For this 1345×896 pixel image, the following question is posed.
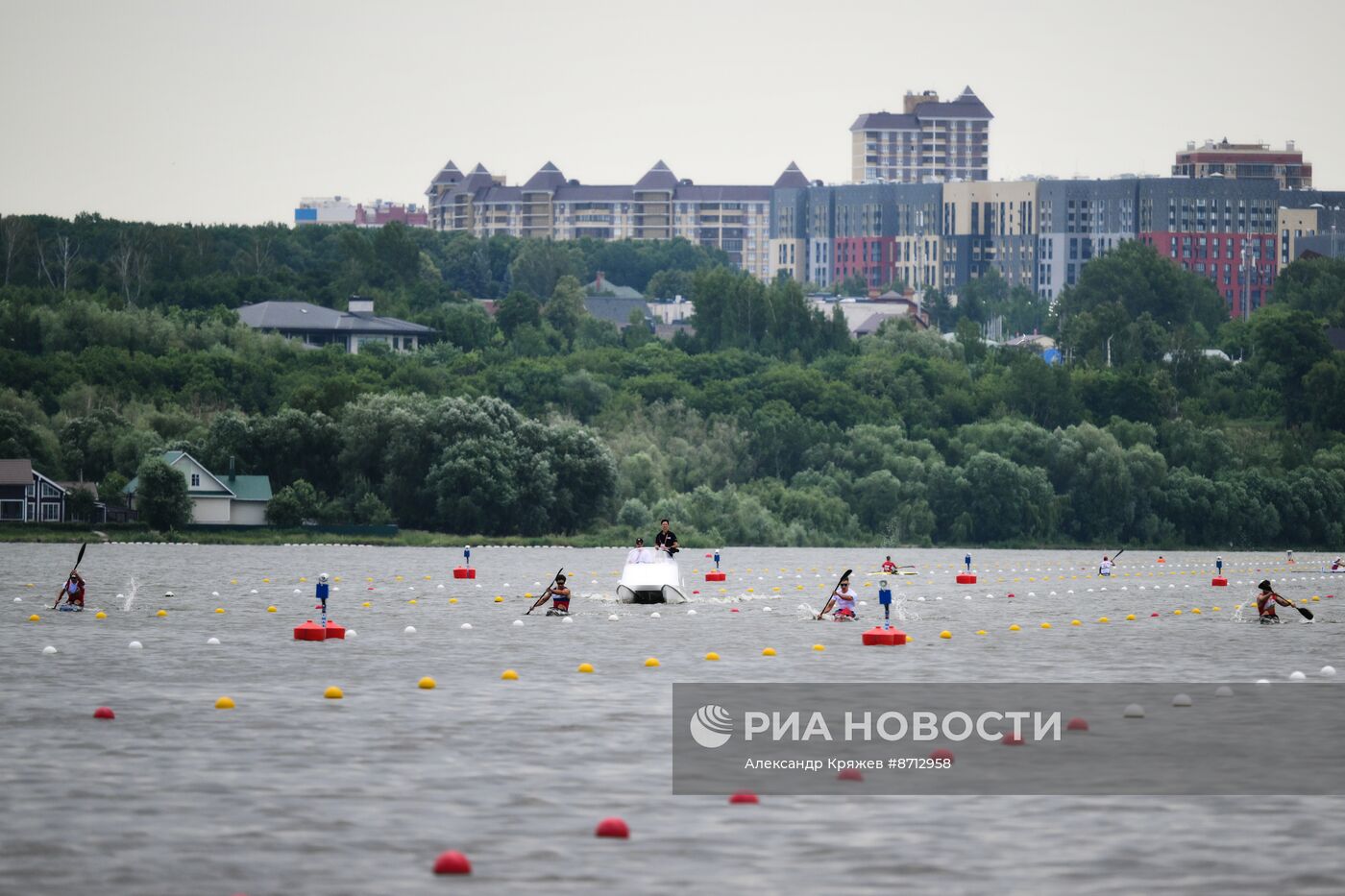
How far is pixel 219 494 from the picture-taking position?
305 ft

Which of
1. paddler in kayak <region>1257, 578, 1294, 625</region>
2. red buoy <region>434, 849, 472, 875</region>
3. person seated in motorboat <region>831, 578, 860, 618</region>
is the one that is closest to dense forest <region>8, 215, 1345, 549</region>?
person seated in motorboat <region>831, 578, 860, 618</region>

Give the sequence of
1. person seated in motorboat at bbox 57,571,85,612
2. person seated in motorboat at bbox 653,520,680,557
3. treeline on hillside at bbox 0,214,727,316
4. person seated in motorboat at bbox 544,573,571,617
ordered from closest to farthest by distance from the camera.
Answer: person seated in motorboat at bbox 57,571,85,612 → person seated in motorboat at bbox 544,573,571,617 → person seated in motorboat at bbox 653,520,680,557 → treeline on hillside at bbox 0,214,727,316

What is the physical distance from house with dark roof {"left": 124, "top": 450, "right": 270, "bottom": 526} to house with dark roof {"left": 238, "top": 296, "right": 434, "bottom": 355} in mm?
46178

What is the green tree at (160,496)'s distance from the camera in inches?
3474

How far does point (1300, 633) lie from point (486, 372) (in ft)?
282

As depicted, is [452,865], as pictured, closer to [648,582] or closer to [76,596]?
[76,596]

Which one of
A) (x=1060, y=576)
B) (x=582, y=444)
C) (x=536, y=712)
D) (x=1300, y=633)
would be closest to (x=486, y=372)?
(x=582, y=444)

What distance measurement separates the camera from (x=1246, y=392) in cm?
13150

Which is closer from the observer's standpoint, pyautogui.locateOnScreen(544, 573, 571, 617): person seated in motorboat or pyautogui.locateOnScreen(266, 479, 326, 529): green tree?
pyautogui.locateOnScreen(544, 573, 571, 617): person seated in motorboat

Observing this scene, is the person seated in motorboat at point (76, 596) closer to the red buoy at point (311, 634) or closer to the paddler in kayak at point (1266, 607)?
the red buoy at point (311, 634)

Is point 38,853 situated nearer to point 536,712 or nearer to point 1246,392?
point 536,712

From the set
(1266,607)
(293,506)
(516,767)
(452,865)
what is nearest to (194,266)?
(293,506)

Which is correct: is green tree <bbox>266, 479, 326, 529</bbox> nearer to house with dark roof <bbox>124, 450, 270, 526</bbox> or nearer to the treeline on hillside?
house with dark roof <bbox>124, 450, 270, 526</bbox>

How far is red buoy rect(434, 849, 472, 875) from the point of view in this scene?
52.6 ft
